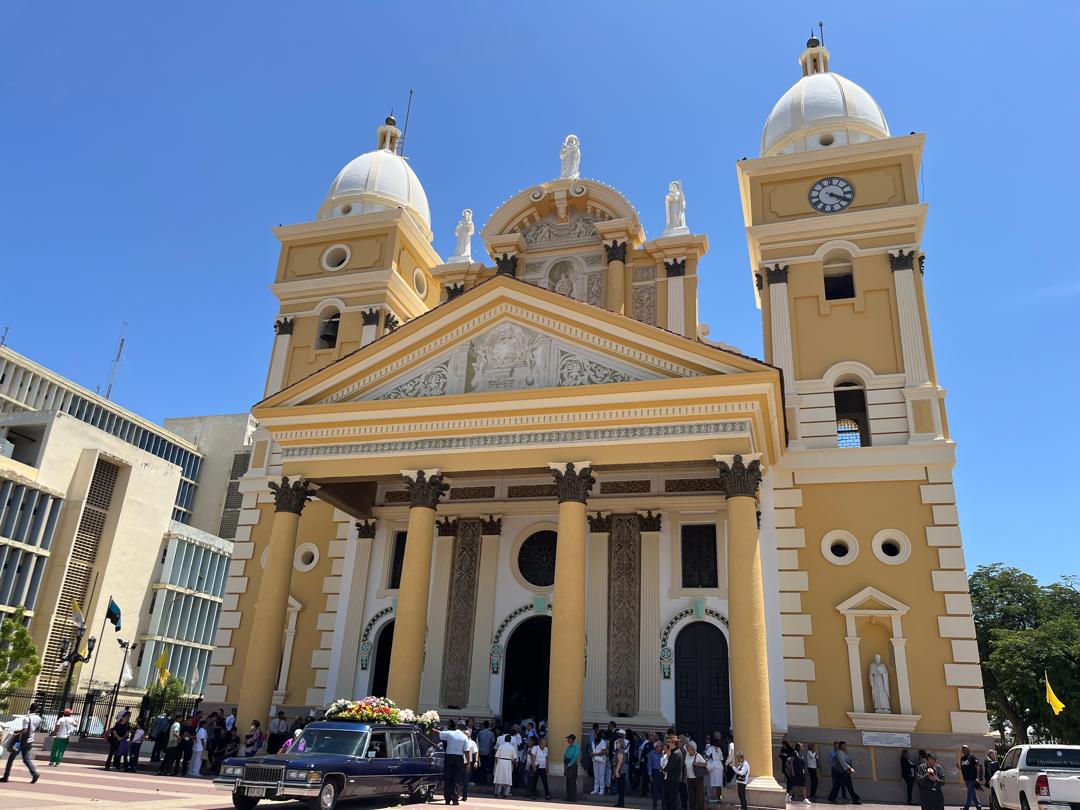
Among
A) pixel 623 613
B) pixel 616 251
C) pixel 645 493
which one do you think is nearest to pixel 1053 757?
pixel 623 613

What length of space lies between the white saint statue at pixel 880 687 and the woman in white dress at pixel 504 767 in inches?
347

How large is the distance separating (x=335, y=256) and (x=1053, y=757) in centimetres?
2609

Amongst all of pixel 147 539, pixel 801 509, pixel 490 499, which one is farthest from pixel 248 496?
pixel 147 539

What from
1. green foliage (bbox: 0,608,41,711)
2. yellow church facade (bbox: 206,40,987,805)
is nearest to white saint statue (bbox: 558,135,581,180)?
yellow church facade (bbox: 206,40,987,805)

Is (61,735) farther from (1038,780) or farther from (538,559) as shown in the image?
(1038,780)

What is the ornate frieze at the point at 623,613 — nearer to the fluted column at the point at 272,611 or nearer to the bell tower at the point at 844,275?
the bell tower at the point at 844,275

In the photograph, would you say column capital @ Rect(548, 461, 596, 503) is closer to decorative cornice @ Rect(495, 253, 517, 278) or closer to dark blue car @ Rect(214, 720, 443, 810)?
dark blue car @ Rect(214, 720, 443, 810)

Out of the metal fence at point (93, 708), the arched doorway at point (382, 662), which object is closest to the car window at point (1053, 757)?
the arched doorway at point (382, 662)

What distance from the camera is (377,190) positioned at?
32375 millimetres

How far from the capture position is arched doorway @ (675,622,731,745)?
20.2 metres

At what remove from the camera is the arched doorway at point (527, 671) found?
22.0 metres

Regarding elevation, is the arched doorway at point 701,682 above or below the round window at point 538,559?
below

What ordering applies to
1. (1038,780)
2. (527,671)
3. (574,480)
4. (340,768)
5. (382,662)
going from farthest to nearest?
(382,662), (527,671), (574,480), (340,768), (1038,780)

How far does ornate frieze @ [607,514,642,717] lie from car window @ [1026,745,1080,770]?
9.47 metres
